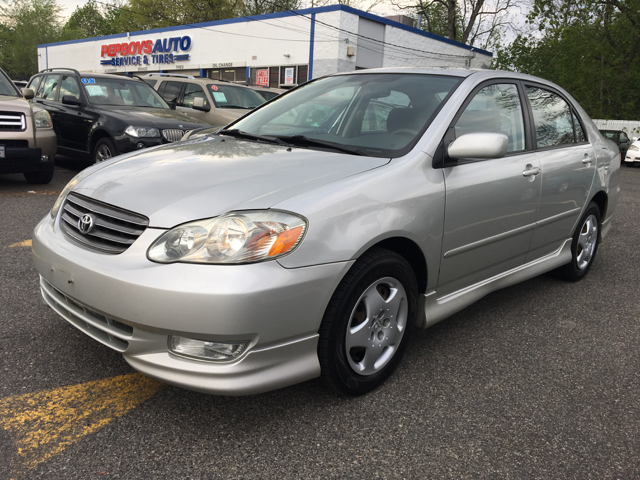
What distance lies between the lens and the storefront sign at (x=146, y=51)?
3042 centimetres

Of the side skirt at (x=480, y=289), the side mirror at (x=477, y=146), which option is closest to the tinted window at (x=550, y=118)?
the side skirt at (x=480, y=289)

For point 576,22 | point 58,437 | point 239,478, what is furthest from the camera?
point 576,22

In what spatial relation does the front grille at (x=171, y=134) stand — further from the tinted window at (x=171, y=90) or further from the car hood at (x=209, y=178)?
the car hood at (x=209, y=178)

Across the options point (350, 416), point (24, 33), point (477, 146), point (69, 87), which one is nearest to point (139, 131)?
point (69, 87)

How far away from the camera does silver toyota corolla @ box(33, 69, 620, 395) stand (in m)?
2.01

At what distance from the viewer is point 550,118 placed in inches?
151

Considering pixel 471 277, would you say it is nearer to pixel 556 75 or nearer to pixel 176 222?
pixel 176 222

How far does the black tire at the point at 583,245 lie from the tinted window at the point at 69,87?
7316mm

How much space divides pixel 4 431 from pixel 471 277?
2.38 m

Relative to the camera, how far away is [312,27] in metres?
24.1

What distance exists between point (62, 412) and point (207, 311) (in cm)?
87

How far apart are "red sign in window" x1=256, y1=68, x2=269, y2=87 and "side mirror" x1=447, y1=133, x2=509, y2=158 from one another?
84.0 ft

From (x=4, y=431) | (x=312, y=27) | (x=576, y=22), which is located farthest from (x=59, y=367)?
(x=576, y=22)

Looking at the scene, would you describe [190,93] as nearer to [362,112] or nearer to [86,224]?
[362,112]
